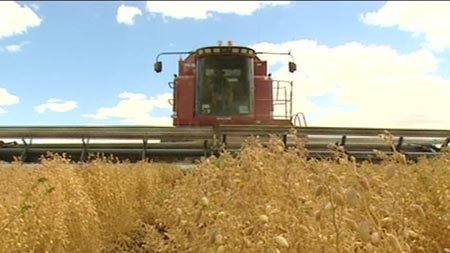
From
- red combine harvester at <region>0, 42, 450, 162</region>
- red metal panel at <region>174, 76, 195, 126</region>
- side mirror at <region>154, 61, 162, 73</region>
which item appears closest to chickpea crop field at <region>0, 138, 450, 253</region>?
red combine harvester at <region>0, 42, 450, 162</region>

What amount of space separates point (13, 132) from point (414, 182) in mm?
6655

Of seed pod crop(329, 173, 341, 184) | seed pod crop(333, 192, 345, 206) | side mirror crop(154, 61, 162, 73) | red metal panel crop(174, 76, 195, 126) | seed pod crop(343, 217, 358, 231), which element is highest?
side mirror crop(154, 61, 162, 73)

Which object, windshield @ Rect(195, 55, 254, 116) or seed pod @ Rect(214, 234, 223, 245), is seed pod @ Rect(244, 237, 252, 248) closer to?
seed pod @ Rect(214, 234, 223, 245)

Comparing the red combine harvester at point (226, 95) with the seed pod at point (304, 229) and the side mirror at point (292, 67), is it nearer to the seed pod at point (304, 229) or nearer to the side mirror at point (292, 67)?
the side mirror at point (292, 67)

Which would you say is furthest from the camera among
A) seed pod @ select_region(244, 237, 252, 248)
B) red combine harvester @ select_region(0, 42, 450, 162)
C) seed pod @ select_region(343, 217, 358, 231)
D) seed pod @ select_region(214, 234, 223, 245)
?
red combine harvester @ select_region(0, 42, 450, 162)

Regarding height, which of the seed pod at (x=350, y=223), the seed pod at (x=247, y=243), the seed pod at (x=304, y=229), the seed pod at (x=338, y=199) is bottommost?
the seed pod at (x=247, y=243)

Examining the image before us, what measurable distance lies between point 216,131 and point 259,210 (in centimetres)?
569

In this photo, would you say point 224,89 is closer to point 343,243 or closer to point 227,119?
point 227,119

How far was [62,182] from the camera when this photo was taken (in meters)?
3.28

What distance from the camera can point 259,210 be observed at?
81.7 inches

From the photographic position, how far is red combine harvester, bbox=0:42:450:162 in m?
7.71

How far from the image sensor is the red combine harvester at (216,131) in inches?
304

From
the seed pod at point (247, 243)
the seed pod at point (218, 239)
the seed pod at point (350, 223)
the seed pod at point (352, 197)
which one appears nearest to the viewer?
the seed pod at point (352, 197)

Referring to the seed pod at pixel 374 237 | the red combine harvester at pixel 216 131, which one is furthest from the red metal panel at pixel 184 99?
the seed pod at pixel 374 237
